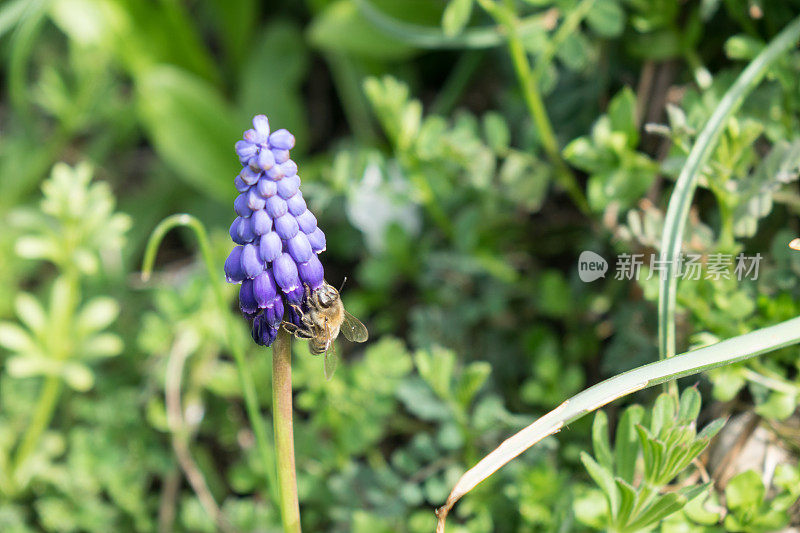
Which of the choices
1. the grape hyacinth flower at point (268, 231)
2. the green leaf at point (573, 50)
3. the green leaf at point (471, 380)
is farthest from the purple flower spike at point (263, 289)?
the green leaf at point (573, 50)

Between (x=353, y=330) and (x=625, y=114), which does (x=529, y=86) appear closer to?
(x=625, y=114)

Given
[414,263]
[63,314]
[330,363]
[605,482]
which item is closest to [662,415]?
[605,482]

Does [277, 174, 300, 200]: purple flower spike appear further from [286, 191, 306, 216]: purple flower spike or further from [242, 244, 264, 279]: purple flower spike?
[242, 244, 264, 279]: purple flower spike

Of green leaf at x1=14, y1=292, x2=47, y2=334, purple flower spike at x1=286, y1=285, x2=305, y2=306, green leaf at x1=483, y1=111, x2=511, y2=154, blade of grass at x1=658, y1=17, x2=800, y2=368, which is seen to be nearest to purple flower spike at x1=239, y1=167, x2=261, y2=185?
purple flower spike at x1=286, y1=285, x2=305, y2=306

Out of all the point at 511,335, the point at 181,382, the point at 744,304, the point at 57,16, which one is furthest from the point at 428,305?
the point at 57,16

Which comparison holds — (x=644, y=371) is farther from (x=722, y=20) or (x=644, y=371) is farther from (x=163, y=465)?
(x=163, y=465)
